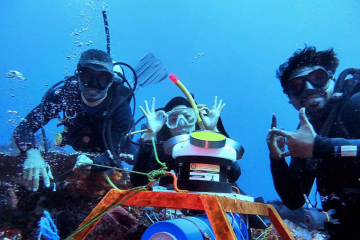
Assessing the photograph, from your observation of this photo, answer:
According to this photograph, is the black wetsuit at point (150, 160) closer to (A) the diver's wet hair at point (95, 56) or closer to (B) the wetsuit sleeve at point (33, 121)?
(B) the wetsuit sleeve at point (33, 121)

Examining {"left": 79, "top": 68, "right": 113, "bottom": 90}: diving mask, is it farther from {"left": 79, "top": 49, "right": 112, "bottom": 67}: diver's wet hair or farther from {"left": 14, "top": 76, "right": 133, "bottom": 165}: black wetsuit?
{"left": 14, "top": 76, "right": 133, "bottom": 165}: black wetsuit

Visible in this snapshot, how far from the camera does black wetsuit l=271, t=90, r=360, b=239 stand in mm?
2703

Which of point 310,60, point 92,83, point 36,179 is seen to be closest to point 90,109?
point 92,83

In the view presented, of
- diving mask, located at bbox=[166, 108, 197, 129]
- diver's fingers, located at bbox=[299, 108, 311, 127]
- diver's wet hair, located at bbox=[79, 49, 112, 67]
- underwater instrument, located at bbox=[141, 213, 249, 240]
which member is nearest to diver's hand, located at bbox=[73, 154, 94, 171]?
diving mask, located at bbox=[166, 108, 197, 129]

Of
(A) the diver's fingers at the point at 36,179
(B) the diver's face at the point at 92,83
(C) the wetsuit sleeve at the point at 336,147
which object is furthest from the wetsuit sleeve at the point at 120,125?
(C) the wetsuit sleeve at the point at 336,147

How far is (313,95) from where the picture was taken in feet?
12.0

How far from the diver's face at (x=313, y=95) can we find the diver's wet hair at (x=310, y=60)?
0.22 meters

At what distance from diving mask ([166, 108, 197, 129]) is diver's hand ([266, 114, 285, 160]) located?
1.20 m

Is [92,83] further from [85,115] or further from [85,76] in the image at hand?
[85,115]

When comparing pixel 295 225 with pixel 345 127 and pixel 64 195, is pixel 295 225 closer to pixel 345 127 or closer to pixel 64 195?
pixel 345 127

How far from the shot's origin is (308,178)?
12.4 feet

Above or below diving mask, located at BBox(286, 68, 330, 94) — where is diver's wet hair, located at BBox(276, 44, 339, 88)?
above

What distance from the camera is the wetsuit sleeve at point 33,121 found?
4148 millimetres

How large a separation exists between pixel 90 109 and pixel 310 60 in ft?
14.1
